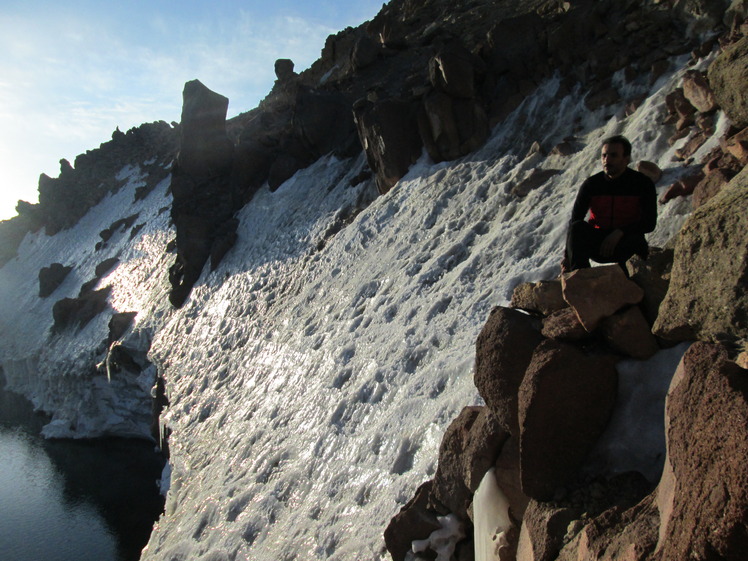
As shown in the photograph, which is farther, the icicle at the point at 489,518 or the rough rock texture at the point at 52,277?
the rough rock texture at the point at 52,277

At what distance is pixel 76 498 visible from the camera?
18.1m

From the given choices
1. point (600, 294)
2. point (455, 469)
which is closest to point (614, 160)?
point (600, 294)

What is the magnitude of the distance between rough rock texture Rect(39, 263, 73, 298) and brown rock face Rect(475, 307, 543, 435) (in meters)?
35.3

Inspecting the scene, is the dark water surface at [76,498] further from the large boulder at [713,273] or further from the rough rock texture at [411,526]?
the large boulder at [713,273]

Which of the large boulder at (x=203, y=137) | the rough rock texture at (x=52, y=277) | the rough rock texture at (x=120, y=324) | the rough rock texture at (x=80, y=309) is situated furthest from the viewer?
the rough rock texture at (x=52, y=277)

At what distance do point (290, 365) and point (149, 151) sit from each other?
1286 inches

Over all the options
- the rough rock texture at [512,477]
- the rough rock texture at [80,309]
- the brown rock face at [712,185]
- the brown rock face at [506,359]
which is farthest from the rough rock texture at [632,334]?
the rough rock texture at [80,309]

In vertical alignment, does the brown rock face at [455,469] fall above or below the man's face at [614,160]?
below

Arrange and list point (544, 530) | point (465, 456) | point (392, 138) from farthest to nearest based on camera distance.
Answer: point (392, 138) → point (465, 456) → point (544, 530)

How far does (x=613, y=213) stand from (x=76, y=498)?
19.5 metres

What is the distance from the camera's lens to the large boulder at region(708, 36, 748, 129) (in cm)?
423

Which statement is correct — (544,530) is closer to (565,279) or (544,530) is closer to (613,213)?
(565,279)

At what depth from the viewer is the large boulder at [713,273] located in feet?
9.08

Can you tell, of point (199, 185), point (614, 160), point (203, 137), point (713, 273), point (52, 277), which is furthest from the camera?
point (52, 277)
